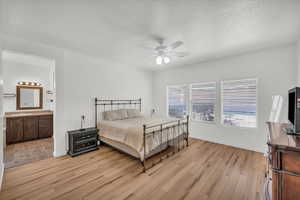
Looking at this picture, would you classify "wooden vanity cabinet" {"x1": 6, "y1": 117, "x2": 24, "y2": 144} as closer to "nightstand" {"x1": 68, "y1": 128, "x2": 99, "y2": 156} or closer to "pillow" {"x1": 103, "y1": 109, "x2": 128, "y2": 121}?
"nightstand" {"x1": 68, "y1": 128, "x2": 99, "y2": 156}

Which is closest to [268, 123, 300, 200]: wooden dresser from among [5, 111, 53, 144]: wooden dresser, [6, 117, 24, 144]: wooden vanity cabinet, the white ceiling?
the white ceiling

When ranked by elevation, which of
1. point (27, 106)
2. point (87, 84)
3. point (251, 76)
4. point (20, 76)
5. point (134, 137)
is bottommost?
point (134, 137)

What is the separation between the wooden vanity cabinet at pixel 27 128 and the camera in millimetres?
3861

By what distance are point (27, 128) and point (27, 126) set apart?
0.06 m

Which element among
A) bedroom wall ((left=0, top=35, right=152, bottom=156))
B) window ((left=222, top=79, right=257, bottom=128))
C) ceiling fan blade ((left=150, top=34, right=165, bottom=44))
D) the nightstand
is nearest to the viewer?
ceiling fan blade ((left=150, top=34, right=165, bottom=44))

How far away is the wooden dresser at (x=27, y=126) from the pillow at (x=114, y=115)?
2216mm

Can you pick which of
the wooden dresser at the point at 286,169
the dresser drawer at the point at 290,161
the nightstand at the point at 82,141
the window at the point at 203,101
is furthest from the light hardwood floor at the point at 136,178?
the window at the point at 203,101

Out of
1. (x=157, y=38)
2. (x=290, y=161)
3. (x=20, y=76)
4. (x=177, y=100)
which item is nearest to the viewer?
(x=290, y=161)

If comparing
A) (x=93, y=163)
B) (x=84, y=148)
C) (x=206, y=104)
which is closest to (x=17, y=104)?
(x=84, y=148)

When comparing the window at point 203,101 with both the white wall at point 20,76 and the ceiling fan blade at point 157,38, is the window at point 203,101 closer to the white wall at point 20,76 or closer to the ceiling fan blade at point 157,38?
the ceiling fan blade at point 157,38

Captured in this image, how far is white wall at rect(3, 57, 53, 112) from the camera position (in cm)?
426

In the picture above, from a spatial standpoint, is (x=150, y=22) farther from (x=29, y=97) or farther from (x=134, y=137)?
(x=29, y=97)

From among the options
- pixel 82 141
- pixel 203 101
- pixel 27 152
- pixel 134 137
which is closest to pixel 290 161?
pixel 134 137

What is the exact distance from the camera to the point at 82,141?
3.33 metres
